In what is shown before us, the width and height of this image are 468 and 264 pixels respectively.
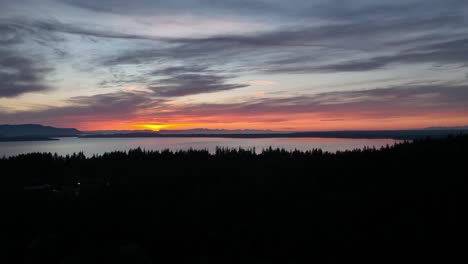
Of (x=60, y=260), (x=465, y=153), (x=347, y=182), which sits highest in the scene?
(x=465, y=153)

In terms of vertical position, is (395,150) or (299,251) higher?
(395,150)

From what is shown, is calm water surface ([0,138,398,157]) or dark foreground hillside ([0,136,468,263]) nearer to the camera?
dark foreground hillside ([0,136,468,263])

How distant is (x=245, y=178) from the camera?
20.4 metres

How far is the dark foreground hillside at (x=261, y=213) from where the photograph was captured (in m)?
10.4

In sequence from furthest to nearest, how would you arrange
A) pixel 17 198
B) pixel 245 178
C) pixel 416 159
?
pixel 245 178 < pixel 416 159 < pixel 17 198

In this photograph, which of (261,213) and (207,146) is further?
(207,146)

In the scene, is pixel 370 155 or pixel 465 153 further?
pixel 370 155

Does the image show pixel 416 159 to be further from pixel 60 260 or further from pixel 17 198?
pixel 17 198

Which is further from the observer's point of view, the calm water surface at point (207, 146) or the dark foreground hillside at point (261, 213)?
the calm water surface at point (207, 146)

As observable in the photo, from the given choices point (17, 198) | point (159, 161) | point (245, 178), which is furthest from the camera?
point (159, 161)

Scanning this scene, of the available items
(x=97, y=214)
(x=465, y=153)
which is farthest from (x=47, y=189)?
(x=465, y=153)

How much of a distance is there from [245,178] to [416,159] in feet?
27.6

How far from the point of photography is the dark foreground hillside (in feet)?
34.2

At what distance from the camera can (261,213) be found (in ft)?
44.8
